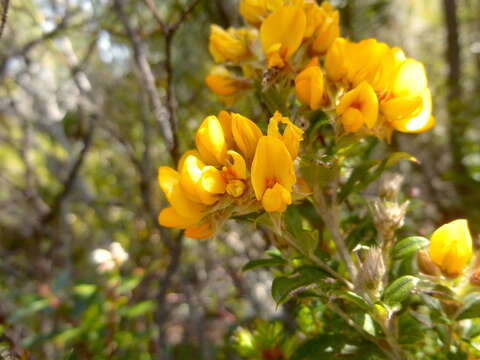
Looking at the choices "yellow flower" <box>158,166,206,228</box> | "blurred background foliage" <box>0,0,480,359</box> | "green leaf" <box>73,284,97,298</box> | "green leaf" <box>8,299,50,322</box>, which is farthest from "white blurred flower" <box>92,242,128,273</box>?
"yellow flower" <box>158,166,206,228</box>

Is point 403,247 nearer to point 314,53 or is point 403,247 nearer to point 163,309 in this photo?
point 314,53

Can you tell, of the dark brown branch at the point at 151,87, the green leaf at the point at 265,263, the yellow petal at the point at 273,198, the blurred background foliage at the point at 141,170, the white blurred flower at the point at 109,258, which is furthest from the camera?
the white blurred flower at the point at 109,258

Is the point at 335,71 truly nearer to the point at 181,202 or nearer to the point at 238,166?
the point at 238,166

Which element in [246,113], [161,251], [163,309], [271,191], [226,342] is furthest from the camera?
[161,251]

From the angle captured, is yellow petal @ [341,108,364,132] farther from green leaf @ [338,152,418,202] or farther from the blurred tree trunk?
the blurred tree trunk

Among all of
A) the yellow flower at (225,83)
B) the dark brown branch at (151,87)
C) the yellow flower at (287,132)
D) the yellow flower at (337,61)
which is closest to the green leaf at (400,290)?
the yellow flower at (287,132)

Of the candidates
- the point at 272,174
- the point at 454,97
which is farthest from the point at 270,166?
the point at 454,97

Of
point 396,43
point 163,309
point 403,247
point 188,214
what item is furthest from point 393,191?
point 396,43

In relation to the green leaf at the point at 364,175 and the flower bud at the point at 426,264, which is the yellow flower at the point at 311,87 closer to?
the green leaf at the point at 364,175
